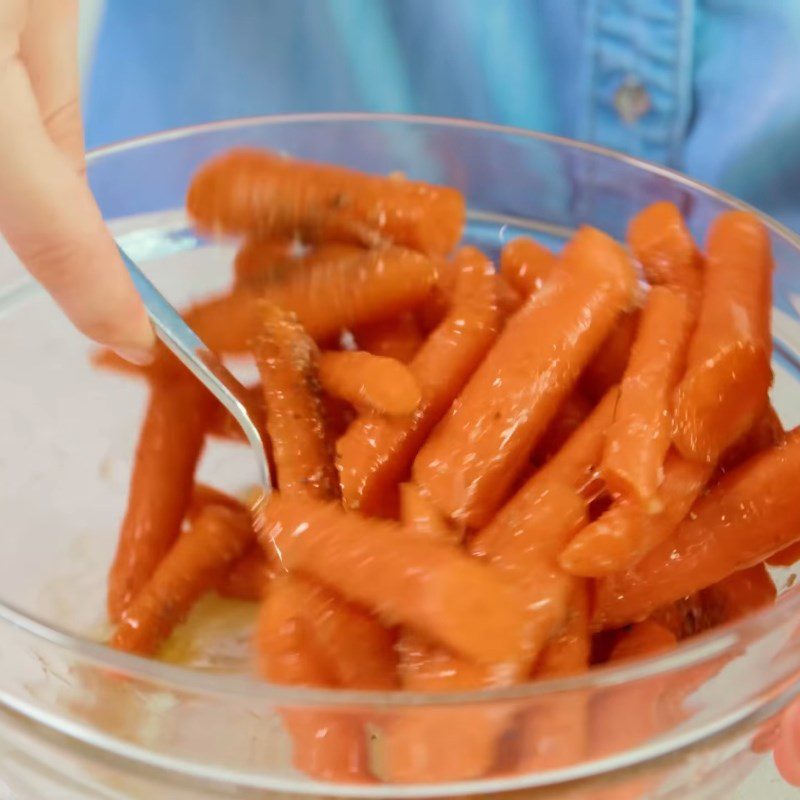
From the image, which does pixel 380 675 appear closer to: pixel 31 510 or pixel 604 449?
pixel 604 449

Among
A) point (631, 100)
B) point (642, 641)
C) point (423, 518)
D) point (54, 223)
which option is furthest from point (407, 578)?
point (631, 100)

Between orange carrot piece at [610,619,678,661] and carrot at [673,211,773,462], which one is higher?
carrot at [673,211,773,462]

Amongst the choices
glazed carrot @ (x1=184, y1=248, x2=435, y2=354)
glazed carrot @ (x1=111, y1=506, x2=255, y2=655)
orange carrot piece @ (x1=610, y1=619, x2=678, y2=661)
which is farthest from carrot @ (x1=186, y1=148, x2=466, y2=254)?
orange carrot piece @ (x1=610, y1=619, x2=678, y2=661)

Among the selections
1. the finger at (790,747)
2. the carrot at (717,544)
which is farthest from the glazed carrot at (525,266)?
the finger at (790,747)

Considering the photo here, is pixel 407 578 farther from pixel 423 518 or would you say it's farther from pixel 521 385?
pixel 521 385

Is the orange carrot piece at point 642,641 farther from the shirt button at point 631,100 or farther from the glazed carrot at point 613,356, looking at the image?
the shirt button at point 631,100

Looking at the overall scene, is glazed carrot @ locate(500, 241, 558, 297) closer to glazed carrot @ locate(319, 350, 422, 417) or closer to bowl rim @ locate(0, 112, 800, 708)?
glazed carrot @ locate(319, 350, 422, 417)

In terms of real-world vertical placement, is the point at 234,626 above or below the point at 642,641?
below
